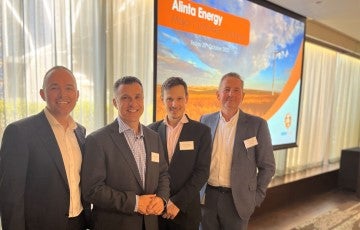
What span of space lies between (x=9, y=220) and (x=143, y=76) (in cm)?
193

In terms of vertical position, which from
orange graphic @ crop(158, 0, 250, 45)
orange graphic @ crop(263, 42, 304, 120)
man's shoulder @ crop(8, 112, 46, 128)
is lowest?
man's shoulder @ crop(8, 112, 46, 128)

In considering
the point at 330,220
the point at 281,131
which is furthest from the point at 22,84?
the point at 330,220

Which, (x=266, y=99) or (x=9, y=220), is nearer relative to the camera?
(x=9, y=220)

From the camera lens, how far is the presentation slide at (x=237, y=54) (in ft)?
10.0

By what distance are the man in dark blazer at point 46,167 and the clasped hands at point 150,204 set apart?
0.35 metres

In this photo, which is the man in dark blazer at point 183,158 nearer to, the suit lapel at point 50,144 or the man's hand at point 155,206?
the man's hand at point 155,206

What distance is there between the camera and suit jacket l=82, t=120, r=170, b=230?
143 cm

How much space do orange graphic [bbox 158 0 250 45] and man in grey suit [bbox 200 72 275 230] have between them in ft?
4.31

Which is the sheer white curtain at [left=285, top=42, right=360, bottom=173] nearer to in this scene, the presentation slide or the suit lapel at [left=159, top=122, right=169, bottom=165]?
the presentation slide

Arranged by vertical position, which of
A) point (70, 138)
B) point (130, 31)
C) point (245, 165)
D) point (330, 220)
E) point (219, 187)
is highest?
point (130, 31)

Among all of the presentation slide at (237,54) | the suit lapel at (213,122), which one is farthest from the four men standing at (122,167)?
the presentation slide at (237,54)

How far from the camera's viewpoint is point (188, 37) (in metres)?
3.18

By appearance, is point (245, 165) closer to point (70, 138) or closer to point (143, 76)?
point (70, 138)

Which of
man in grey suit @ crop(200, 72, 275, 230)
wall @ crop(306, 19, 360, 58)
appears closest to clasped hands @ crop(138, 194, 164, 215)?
man in grey suit @ crop(200, 72, 275, 230)
